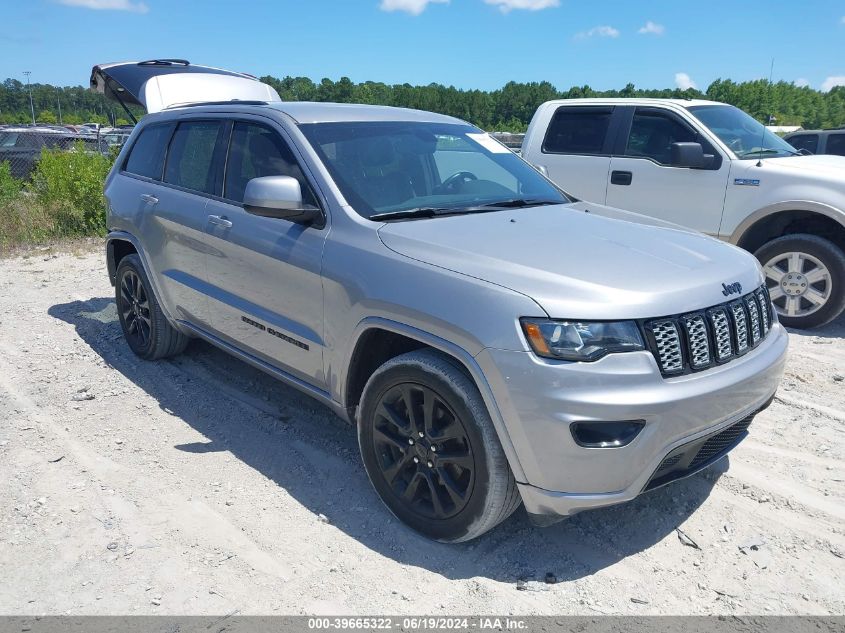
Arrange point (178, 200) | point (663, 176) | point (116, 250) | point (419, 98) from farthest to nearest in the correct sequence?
point (419, 98) → point (663, 176) → point (116, 250) → point (178, 200)

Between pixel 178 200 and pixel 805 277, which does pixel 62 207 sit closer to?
pixel 178 200

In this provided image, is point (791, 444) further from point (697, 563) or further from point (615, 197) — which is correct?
point (615, 197)

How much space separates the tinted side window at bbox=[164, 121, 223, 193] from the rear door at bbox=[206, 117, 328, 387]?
0.22 meters

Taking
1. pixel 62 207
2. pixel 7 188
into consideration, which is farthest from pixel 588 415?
pixel 7 188

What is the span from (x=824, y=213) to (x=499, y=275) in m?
4.40

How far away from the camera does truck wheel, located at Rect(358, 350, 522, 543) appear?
9.24 feet

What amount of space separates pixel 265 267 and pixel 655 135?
Result: 473 centimetres

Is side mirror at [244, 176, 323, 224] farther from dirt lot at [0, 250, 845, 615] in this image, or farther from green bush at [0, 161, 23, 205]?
green bush at [0, 161, 23, 205]

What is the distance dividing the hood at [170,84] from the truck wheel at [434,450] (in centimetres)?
462

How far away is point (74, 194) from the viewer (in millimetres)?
10562

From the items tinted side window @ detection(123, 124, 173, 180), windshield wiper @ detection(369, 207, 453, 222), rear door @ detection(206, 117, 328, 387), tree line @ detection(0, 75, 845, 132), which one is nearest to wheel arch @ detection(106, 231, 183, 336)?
tinted side window @ detection(123, 124, 173, 180)

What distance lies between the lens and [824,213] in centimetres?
589

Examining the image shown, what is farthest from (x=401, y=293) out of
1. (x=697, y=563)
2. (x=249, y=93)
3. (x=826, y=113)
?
(x=826, y=113)

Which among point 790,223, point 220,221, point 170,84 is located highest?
point 170,84
